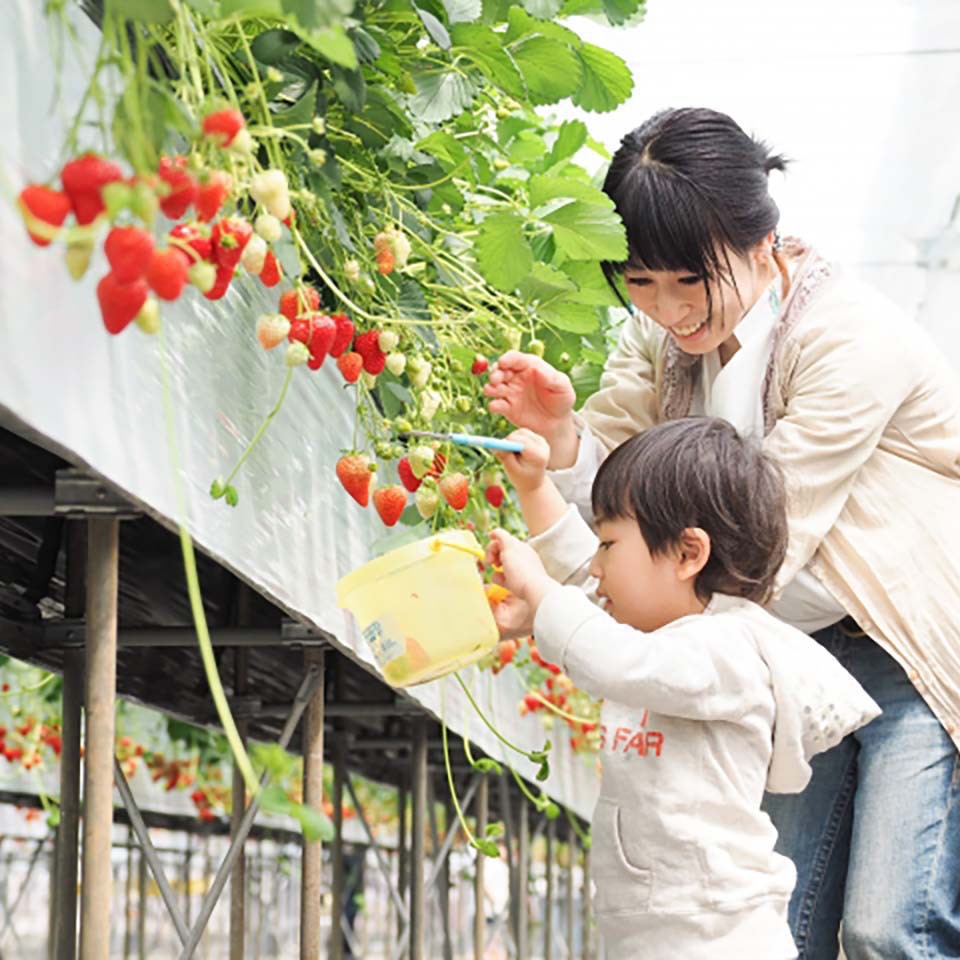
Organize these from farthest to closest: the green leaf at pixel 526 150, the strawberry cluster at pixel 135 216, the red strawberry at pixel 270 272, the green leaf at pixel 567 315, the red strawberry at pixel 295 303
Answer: the green leaf at pixel 526 150, the green leaf at pixel 567 315, the red strawberry at pixel 295 303, the red strawberry at pixel 270 272, the strawberry cluster at pixel 135 216

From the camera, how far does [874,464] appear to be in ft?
6.67

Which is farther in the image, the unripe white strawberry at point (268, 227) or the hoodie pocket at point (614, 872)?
the hoodie pocket at point (614, 872)

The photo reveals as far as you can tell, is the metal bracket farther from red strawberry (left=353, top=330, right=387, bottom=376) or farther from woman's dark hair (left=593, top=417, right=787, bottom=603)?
woman's dark hair (left=593, top=417, right=787, bottom=603)

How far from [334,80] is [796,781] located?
0.87 metres

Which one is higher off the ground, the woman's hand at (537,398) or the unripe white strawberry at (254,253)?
the woman's hand at (537,398)

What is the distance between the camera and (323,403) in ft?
6.72

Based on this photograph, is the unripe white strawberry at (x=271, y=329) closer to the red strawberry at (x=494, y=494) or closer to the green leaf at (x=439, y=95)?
the green leaf at (x=439, y=95)

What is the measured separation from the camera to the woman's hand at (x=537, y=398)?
78.0 inches

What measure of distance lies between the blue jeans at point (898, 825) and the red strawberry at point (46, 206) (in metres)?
1.36

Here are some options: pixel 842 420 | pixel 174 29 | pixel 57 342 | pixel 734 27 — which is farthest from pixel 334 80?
pixel 734 27

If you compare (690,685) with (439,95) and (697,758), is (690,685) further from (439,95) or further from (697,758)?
(439,95)

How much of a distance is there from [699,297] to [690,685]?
541 millimetres

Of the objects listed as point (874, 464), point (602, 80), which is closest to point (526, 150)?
point (602, 80)

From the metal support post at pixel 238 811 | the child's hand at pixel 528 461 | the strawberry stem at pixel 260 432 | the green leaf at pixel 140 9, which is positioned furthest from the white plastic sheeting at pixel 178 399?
the metal support post at pixel 238 811
